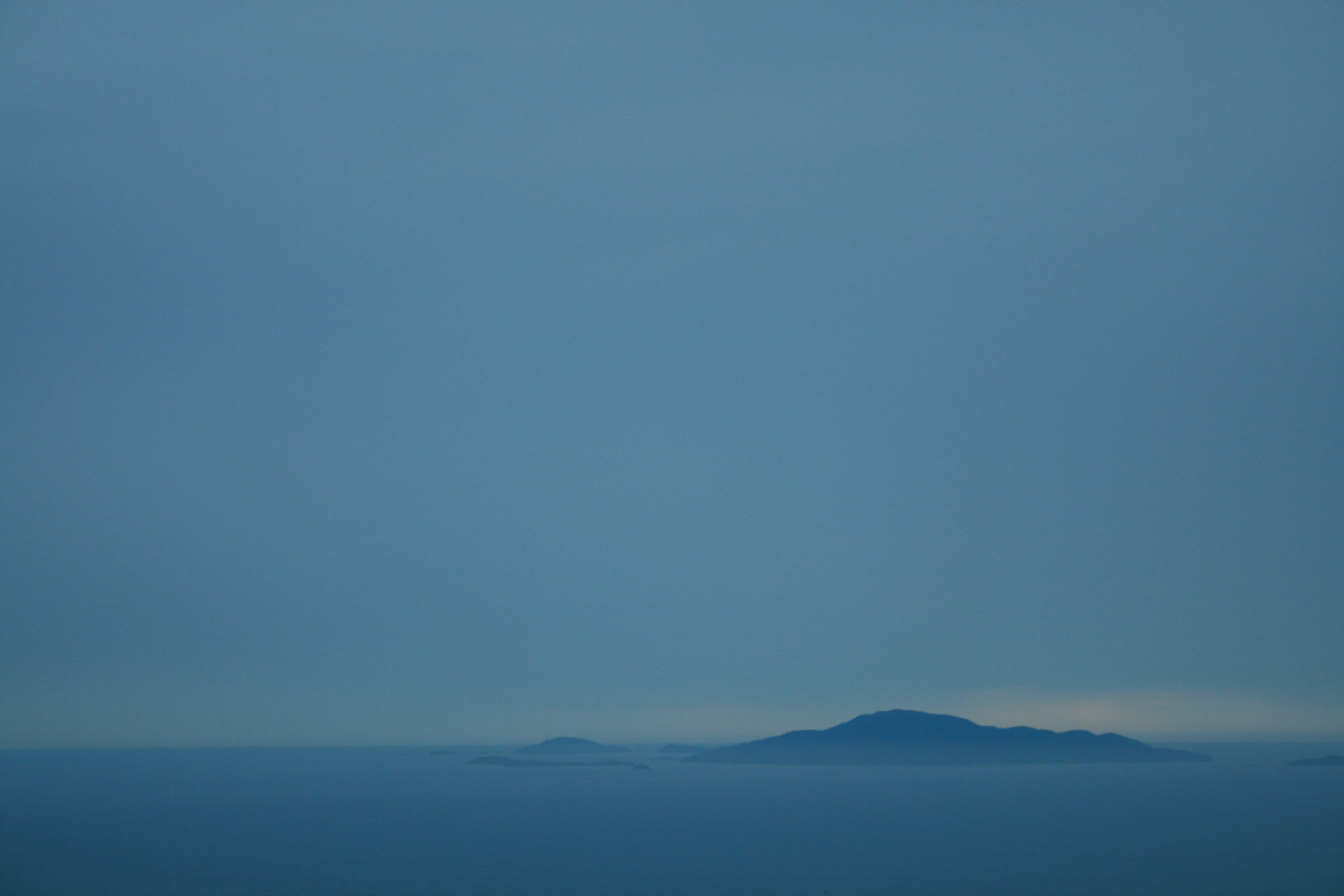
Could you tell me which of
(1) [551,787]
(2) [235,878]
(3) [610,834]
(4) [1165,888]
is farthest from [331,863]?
(1) [551,787]

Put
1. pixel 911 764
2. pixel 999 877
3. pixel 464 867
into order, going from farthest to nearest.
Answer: pixel 911 764, pixel 464 867, pixel 999 877

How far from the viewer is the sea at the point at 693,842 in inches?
2199

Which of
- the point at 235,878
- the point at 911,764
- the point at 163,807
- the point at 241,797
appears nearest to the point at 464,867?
the point at 235,878

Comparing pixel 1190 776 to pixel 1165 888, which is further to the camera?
pixel 1190 776

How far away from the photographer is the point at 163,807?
12312cm

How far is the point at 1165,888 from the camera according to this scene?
53.7 meters

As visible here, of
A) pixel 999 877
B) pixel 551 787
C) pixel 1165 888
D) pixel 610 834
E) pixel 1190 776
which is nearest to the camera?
pixel 1165 888

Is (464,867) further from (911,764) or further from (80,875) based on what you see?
(911,764)

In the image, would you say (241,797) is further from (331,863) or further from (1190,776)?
(1190,776)

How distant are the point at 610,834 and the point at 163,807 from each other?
7101 cm

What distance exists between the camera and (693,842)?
7738 cm

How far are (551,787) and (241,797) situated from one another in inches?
1850

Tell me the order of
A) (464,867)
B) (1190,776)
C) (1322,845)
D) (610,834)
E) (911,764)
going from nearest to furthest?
(464,867)
(1322,845)
(610,834)
(1190,776)
(911,764)

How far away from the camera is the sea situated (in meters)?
55.8
